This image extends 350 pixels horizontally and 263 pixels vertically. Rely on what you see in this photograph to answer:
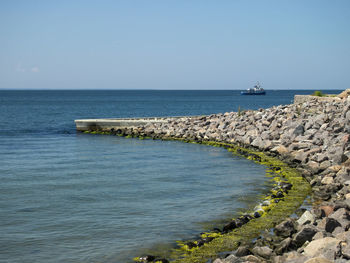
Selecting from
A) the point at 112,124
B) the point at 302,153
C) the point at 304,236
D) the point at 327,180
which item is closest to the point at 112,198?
the point at 304,236

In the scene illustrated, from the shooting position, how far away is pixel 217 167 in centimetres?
2070

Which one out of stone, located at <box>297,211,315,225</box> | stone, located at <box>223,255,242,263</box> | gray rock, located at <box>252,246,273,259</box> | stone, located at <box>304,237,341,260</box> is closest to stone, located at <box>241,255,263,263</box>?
stone, located at <box>223,255,242,263</box>

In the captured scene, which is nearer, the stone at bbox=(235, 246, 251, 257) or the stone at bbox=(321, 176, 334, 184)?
the stone at bbox=(235, 246, 251, 257)

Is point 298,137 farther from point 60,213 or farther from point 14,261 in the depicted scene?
point 14,261

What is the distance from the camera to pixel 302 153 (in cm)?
2020

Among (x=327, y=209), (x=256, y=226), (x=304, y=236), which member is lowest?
(x=256, y=226)

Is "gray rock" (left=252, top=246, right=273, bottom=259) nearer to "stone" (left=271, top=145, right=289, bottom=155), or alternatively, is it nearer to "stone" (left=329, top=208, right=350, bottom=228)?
"stone" (left=329, top=208, right=350, bottom=228)

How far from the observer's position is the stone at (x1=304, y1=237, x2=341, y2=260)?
26.5 feet

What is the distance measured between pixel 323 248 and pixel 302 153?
483 inches

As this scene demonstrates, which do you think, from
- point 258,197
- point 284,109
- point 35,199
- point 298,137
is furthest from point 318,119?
point 35,199

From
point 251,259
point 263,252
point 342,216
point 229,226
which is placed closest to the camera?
point 251,259

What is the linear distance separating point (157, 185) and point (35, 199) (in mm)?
4422

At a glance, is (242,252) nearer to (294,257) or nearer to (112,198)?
(294,257)

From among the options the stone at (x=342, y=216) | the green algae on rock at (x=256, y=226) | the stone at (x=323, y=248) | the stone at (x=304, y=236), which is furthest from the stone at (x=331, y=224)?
the green algae on rock at (x=256, y=226)
